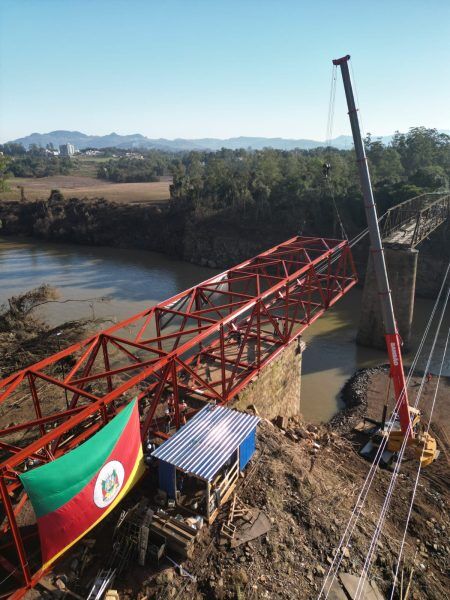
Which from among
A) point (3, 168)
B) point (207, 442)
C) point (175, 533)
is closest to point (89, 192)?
point (3, 168)

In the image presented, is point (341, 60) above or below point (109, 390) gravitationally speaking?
above

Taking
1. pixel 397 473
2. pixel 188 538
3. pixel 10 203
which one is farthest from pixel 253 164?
pixel 188 538

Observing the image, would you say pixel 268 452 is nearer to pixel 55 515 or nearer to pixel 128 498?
pixel 128 498

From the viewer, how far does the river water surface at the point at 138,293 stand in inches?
1001

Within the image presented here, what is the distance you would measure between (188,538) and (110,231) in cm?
5544

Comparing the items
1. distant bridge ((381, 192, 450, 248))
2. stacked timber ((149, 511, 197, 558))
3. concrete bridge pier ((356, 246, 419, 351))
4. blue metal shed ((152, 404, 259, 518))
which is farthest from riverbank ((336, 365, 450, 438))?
stacked timber ((149, 511, 197, 558))

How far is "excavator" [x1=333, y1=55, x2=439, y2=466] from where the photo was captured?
1488 cm

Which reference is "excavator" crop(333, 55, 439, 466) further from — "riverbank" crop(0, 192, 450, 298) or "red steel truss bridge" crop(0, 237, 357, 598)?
"riverbank" crop(0, 192, 450, 298)

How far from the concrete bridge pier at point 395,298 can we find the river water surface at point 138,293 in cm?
121

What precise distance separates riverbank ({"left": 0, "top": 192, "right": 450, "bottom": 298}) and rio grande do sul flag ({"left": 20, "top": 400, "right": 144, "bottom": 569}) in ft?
119

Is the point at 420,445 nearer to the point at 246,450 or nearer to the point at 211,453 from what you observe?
the point at 246,450

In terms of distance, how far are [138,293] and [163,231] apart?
1881cm

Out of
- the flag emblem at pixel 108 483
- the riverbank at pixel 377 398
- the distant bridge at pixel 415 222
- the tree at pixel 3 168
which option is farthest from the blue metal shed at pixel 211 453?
the tree at pixel 3 168

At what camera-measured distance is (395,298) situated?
2791cm
